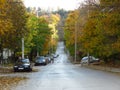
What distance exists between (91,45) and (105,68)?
5.71m

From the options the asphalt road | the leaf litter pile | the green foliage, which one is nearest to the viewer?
the asphalt road

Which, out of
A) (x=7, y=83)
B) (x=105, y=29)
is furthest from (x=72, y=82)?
(x=105, y=29)

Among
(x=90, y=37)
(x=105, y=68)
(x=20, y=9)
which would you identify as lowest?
(x=105, y=68)

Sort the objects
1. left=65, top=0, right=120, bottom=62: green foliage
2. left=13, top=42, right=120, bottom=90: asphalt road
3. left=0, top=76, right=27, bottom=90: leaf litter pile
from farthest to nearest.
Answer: left=65, top=0, right=120, bottom=62: green foliage
left=0, top=76, right=27, bottom=90: leaf litter pile
left=13, top=42, right=120, bottom=90: asphalt road

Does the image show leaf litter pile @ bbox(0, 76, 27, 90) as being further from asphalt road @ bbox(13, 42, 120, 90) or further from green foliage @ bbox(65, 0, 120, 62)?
green foliage @ bbox(65, 0, 120, 62)

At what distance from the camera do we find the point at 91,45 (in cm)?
4950

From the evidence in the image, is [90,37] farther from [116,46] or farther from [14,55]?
A: [14,55]

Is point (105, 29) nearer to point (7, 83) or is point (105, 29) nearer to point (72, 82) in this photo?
point (72, 82)

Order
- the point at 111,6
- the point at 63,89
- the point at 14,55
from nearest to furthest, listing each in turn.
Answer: the point at 63,89 → the point at 111,6 → the point at 14,55

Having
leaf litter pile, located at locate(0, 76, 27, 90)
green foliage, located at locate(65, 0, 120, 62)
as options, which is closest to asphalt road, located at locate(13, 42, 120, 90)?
leaf litter pile, located at locate(0, 76, 27, 90)

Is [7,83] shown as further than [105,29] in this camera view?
No

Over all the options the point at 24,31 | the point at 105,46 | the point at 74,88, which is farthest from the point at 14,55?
the point at 74,88

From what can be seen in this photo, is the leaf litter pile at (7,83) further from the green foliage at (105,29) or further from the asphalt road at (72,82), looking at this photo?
the green foliage at (105,29)

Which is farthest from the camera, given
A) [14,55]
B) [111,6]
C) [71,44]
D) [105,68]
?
[71,44]
